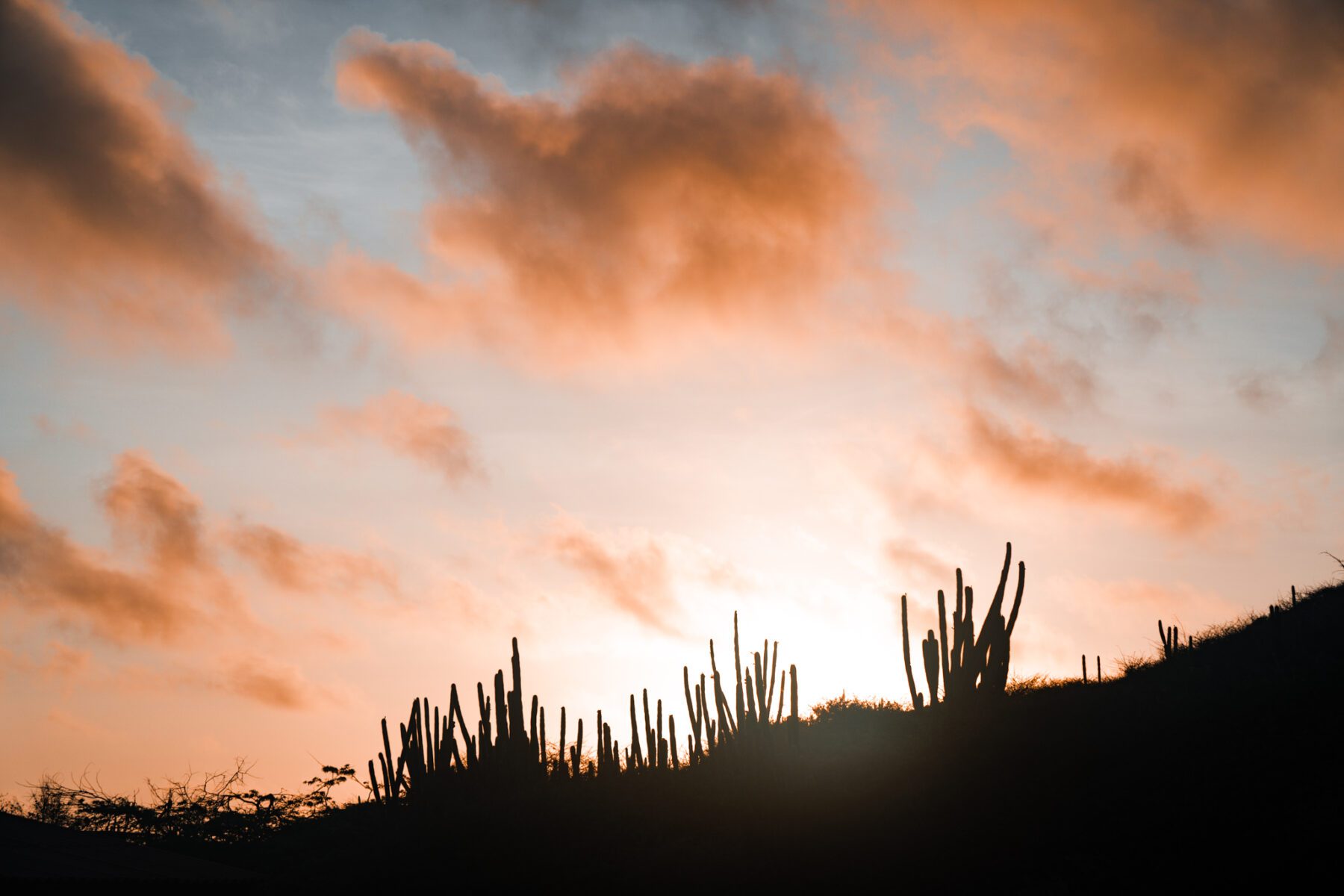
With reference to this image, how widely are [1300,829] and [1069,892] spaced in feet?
9.92

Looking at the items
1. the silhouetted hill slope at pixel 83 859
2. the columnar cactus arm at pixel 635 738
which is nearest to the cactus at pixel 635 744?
the columnar cactus arm at pixel 635 738

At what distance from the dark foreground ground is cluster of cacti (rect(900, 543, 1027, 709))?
48 cm

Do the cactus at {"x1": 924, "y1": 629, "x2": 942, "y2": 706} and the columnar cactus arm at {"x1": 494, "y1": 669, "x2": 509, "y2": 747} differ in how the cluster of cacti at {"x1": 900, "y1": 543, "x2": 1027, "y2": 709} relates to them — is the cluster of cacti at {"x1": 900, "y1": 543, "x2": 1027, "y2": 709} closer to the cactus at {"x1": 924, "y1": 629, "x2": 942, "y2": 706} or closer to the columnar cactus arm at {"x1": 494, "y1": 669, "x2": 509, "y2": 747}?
the cactus at {"x1": 924, "y1": 629, "x2": 942, "y2": 706}

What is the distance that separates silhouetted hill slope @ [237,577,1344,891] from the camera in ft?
44.4

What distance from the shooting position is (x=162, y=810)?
27125mm

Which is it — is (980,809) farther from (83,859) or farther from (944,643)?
(83,859)

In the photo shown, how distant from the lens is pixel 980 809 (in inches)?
625

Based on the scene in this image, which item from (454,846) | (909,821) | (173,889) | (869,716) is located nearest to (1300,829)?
(909,821)

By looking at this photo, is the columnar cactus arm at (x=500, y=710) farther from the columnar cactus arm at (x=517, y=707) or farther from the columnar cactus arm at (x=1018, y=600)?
the columnar cactus arm at (x=1018, y=600)

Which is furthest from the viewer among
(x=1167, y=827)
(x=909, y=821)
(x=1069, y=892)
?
(x=909, y=821)

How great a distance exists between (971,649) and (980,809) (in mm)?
2533

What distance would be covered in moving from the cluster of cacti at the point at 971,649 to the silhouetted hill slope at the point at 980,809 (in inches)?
15.4

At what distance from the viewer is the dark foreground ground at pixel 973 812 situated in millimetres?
13438

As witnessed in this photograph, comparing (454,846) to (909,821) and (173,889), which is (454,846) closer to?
(173,889)
